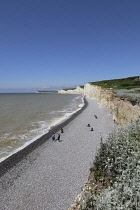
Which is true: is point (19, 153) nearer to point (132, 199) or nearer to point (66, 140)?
point (66, 140)

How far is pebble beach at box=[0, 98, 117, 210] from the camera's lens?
27.9ft

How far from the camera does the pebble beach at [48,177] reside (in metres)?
8.50

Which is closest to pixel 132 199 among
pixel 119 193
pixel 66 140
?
pixel 119 193

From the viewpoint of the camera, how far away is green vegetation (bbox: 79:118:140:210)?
375cm

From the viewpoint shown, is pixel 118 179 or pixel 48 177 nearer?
pixel 118 179

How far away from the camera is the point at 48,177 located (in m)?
10.7

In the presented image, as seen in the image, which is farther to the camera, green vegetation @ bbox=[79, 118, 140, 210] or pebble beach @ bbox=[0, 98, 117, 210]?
pebble beach @ bbox=[0, 98, 117, 210]

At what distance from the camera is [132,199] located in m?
3.61

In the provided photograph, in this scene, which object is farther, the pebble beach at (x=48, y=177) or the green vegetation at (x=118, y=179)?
the pebble beach at (x=48, y=177)

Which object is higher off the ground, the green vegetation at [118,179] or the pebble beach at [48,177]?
the green vegetation at [118,179]

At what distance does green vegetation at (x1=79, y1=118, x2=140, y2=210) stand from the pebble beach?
2.53 m

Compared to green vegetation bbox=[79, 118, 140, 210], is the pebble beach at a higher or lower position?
lower

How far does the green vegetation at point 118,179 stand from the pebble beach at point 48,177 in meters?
2.53

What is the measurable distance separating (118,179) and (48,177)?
7.39 m
